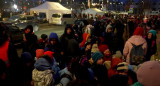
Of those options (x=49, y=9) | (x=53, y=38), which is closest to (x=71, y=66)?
(x=53, y=38)

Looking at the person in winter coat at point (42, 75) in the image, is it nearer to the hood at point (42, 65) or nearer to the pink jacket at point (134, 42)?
the hood at point (42, 65)

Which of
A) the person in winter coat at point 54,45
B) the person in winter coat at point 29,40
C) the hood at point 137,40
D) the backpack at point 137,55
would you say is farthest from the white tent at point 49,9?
the backpack at point 137,55

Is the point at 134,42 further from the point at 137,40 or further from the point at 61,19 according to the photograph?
the point at 61,19

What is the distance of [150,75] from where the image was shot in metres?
2.17

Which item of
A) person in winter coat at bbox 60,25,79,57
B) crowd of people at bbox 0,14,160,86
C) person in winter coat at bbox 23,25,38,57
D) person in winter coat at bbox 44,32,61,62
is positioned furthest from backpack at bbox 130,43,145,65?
person in winter coat at bbox 23,25,38,57

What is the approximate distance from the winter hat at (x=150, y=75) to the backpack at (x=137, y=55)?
2724 millimetres

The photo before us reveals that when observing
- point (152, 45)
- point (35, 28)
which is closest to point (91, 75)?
point (152, 45)

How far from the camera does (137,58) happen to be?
4.94 metres

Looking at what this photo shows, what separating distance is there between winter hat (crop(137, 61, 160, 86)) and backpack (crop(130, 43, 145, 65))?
2.72m

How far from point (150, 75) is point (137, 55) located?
9.29 ft

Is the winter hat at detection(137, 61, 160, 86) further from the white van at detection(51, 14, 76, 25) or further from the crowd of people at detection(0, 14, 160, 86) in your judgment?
the white van at detection(51, 14, 76, 25)

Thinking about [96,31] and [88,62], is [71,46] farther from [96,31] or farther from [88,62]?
[96,31]

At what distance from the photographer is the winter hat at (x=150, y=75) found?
7.08ft

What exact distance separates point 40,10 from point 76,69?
28.6m
